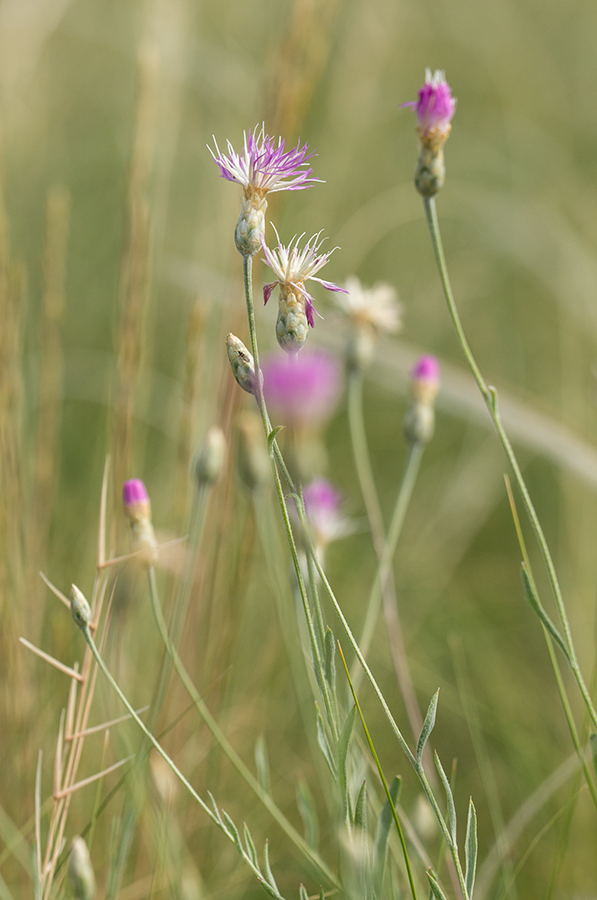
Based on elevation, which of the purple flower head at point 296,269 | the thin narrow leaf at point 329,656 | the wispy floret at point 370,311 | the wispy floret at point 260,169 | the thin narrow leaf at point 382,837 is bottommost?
the thin narrow leaf at point 382,837

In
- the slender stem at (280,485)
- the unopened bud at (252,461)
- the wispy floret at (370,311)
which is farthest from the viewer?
the wispy floret at (370,311)

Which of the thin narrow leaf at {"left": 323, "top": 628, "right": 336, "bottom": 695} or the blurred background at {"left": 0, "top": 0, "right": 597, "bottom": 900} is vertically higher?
the blurred background at {"left": 0, "top": 0, "right": 597, "bottom": 900}

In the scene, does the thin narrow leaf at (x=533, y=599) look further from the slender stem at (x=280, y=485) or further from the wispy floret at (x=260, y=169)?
the wispy floret at (x=260, y=169)

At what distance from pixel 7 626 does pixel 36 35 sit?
764 millimetres

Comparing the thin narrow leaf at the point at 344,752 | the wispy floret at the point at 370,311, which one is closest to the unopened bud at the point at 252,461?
the wispy floret at the point at 370,311

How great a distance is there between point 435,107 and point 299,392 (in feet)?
0.62

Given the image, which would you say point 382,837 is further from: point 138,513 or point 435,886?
point 138,513

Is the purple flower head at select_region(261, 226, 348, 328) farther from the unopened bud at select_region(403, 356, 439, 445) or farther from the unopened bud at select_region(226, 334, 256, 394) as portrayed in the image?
the unopened bud at select_region(403, 356, 439, 445)

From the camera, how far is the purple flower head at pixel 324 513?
55 centimetres

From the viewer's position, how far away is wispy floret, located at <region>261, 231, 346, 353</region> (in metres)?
0.34

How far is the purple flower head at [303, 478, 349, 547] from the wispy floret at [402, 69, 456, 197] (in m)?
0.22

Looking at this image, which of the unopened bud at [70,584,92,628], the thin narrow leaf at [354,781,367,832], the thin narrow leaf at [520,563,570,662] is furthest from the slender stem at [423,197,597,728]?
the unopened bud at [70,584,92,628]

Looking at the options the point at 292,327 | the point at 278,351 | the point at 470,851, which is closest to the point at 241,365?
the point at 292,327

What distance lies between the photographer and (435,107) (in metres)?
0.41
